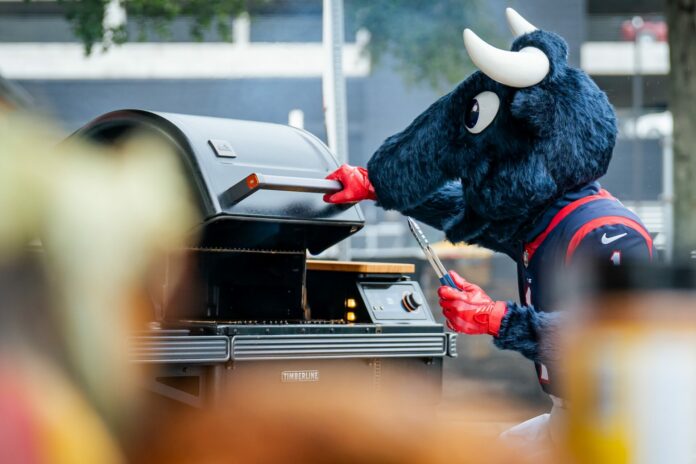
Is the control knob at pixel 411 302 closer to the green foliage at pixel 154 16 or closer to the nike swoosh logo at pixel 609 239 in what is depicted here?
the nike swoosh logo at pixel 609 239

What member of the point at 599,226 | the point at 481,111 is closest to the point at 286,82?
the point at 481,111

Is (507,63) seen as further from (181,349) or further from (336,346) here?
(181,349)

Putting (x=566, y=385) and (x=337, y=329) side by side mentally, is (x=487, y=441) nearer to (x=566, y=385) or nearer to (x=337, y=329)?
(x=566, y=385)

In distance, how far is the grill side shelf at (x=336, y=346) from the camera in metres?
3.08

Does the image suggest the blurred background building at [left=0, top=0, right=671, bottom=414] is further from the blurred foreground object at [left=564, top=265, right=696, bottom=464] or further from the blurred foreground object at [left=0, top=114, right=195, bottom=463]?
the blurred foreground object at [left=564, top=265, right=696, bottom=464]

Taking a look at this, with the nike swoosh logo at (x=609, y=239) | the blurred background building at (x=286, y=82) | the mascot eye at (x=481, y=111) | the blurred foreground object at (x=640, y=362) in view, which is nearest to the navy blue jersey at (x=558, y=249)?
the nike swoosh logo at (x=609, y=239)

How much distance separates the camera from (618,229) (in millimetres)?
2660

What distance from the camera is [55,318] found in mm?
1506

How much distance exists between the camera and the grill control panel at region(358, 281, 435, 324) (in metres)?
3.57

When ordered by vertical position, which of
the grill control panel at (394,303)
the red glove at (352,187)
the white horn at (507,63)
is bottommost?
the grill control panel at (394,303)

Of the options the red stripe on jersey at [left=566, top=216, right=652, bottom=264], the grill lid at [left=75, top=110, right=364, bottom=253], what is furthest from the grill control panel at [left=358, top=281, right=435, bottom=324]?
the red stripe on jersey at [left=566, top=216, right=652, bottom=264]

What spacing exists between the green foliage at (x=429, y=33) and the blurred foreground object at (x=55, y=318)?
4.48 metres

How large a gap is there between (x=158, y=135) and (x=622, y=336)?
269 centimetres

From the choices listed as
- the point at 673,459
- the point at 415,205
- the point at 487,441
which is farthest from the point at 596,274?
the point at 415,205
